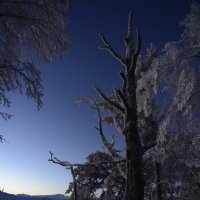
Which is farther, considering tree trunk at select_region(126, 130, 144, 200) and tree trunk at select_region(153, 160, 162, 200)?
tree trunk at select_region(153, 160, 162, 200)

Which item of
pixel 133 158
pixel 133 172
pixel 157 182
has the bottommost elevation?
pixel 133 172

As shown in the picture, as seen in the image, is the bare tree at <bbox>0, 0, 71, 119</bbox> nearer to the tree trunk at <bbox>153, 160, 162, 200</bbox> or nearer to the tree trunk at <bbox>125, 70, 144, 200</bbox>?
the tree trunk at <bbox>125, 70, 144, 200</bbox>

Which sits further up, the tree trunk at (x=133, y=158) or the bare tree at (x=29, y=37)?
the bare tree at (x=29, y=37)

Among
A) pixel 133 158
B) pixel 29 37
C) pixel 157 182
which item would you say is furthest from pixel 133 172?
pixel 157 182

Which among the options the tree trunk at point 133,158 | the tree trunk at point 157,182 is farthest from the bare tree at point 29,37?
the tree trunk at point 157,182

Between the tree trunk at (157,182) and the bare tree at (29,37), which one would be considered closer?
the bare tree at (29,37)

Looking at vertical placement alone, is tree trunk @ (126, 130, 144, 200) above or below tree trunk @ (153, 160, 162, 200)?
below

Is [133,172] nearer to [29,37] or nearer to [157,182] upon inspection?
[29,37]

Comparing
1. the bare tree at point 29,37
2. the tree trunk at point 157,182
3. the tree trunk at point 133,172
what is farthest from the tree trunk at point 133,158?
the tree trunk at point 157,182

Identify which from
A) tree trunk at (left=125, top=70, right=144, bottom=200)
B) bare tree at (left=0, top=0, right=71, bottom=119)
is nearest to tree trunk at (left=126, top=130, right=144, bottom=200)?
tree trunk at (left=125, top=70, right=144, bottom=200)

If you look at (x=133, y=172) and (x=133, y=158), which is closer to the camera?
(x=133, y=172)

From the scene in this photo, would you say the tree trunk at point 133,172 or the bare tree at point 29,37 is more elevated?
the bare tree at point 29,37

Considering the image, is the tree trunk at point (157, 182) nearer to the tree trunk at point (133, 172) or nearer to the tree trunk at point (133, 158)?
the tree trunk at point (133, 158)

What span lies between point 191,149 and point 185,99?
2738 mm
